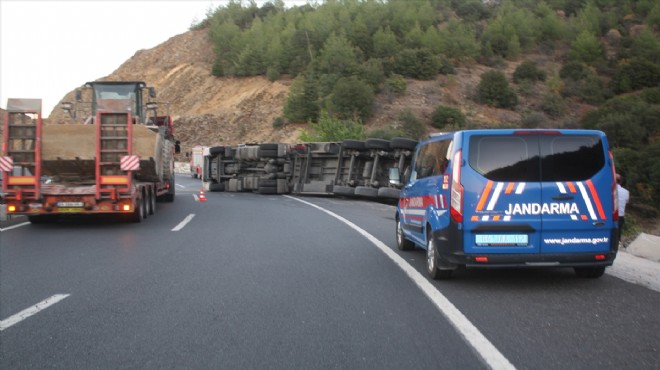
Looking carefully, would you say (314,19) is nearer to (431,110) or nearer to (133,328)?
(431,110)

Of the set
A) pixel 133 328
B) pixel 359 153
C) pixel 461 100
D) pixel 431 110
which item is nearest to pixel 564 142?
pixel 133 328

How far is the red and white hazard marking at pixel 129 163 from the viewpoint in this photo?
555 inches

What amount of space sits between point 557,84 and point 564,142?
69871 mm

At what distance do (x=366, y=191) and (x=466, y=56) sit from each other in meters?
61.1

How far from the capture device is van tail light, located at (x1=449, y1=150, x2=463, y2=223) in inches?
282

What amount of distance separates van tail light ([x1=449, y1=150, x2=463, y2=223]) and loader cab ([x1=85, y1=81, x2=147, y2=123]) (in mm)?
14725

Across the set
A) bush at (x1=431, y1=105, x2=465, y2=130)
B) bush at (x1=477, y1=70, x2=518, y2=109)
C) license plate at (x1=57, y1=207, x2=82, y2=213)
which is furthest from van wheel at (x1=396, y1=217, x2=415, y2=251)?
bush at (x1=477, y1=70, x2=518, y2=109)

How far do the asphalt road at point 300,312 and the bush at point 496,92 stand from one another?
2318 inches

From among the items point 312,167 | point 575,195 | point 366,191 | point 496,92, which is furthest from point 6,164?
point 496,92

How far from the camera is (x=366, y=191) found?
23781mm

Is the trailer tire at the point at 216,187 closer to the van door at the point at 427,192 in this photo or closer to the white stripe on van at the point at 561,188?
the van door at the point at 427,192

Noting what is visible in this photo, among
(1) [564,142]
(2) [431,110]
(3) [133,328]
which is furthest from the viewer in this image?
(2) [431,110]

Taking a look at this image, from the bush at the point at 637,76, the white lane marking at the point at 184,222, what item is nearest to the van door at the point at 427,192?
the white lane marking at the point at 184,222

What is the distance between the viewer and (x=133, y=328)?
5609 mm
